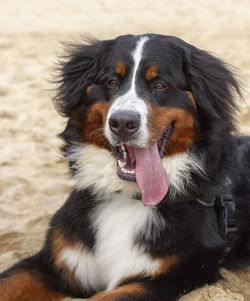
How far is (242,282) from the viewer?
11.7 ft

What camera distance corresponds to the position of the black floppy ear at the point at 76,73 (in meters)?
3.51

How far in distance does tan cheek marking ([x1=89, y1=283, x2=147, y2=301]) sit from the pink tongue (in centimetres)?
47

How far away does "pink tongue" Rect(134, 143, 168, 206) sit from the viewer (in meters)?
3.18

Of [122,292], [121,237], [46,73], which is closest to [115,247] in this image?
[121,237]

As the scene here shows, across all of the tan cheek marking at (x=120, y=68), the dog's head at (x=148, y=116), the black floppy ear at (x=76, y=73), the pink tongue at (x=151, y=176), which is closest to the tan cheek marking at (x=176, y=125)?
the dog's head at (x=148, y=116)

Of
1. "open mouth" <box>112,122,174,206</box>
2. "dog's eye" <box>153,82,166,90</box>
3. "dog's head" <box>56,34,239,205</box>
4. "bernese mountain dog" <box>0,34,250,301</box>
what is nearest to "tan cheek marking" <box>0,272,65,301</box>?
"bernese mountain dog" <box>0,34,250,301</box>

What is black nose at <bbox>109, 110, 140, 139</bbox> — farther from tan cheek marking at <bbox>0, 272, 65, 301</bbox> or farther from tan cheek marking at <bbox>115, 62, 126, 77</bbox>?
tan cheek marking at <bbox>0, 272, 65, 301</bbox>

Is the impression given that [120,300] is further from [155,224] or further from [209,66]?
[209,66]

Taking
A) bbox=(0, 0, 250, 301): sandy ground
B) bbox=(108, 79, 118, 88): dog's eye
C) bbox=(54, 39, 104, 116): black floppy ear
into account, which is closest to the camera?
bbox=(108, 79, 118, 88): dog's eye

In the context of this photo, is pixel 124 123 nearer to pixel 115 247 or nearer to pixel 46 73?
pixel 115 247

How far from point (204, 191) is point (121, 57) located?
3.16ft

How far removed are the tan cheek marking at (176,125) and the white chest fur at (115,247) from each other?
408 mm

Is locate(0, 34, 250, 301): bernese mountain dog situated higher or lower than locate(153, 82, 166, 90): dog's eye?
lower

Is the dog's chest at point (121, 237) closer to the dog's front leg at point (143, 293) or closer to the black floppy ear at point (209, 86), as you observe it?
the dog's front leg at point (143, 293)
